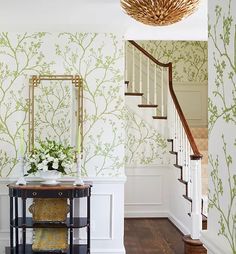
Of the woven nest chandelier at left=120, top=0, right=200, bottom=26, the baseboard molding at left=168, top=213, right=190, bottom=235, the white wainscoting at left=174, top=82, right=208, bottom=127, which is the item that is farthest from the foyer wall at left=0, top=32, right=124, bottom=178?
the white wainscoting at left=174, top=82, right=208, bottom=127

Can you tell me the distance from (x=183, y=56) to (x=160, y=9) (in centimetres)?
566

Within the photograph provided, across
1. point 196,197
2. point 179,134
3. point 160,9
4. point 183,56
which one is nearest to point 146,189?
point 179,134

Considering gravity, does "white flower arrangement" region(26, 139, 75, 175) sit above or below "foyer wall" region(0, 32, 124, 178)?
below

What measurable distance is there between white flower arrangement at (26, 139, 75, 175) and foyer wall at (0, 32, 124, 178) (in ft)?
1.40

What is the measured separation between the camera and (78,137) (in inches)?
186

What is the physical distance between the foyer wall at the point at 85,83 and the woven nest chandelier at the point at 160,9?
7.05 ft

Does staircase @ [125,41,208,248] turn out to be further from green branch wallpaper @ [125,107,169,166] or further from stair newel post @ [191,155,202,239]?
green branch wallpaper @ [125,107,169,166]

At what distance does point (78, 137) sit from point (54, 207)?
773 mm

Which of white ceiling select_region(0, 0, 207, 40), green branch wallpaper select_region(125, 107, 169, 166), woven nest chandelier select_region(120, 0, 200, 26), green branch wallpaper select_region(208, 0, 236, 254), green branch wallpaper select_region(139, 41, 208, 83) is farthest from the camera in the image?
green branch wallpaper select_region(139, 41, 208, 83)

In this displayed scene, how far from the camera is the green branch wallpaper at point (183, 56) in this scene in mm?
8102

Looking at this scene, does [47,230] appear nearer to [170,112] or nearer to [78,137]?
[78,137]

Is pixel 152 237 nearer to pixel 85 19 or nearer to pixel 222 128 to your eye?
pixel 85 19

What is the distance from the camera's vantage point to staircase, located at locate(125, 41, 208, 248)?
5.03 meters

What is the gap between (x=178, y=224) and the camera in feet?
20.4
